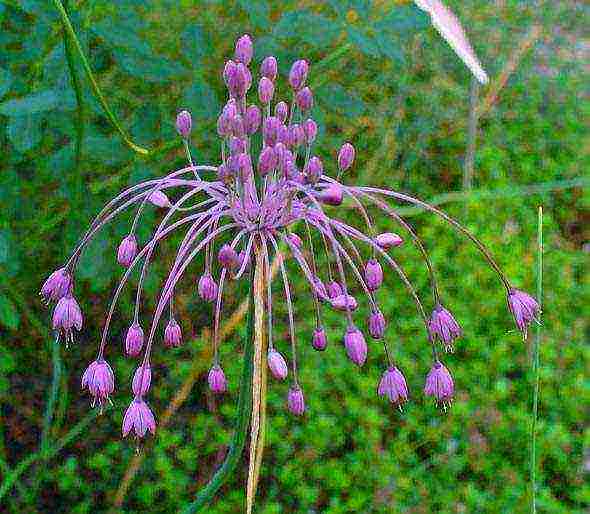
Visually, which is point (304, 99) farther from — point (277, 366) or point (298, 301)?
point (298, 301)

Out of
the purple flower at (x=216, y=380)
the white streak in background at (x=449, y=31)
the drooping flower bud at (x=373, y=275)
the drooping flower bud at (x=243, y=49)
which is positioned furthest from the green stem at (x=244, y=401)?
the white streak in background at (x=449, y=31)

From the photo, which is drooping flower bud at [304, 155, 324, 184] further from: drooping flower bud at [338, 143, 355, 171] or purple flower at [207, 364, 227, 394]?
purple flower at [207, 364, 227, 394]

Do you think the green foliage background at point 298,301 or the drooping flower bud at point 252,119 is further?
the green foliage background at point 298,301

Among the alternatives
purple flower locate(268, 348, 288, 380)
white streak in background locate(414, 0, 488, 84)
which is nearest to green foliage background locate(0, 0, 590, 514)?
white streak in background locate(414, 0, 488, 84)

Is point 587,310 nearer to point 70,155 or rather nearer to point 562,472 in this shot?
point 562,472

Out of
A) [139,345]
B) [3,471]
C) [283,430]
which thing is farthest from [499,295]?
[139,345]

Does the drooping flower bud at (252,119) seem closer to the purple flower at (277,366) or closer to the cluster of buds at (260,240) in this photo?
the cluster of buds at (260,240)
